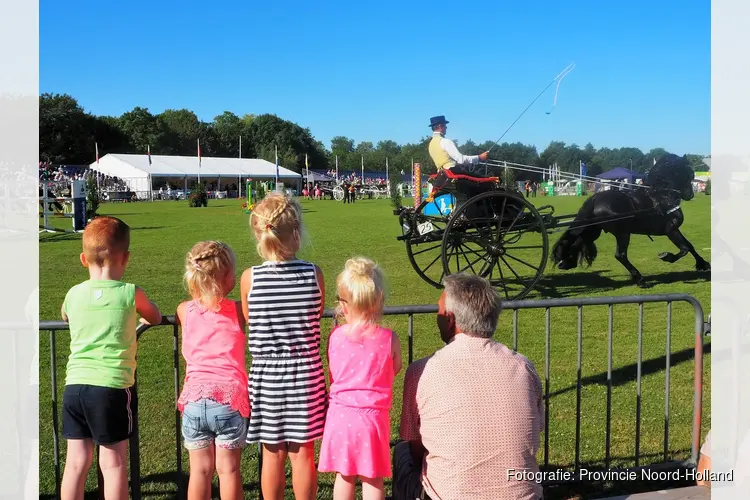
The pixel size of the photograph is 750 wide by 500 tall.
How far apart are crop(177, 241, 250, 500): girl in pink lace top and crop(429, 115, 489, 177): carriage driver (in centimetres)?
576

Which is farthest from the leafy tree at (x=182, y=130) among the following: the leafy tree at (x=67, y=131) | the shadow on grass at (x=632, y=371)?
the shadow on grass at (x=632, y=371)

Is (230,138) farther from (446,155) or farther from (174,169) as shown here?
(446,155)

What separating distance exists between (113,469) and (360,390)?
109 cm

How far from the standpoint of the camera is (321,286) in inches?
114

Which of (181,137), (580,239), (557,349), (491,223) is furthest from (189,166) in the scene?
(557,349)

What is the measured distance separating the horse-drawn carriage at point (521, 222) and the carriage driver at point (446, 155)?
13cm

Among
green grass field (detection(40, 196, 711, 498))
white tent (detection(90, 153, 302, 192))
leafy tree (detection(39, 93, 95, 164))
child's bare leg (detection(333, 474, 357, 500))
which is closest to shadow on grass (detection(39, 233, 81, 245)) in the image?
green grass field (detection(40, 196, 711, 498))

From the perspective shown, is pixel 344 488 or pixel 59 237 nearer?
pixel 344 488

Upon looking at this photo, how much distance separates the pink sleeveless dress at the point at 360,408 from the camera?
2.62 meters

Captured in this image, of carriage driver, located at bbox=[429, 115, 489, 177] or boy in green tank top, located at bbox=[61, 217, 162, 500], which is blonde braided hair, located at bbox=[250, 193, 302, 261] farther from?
carriage driver, located at bbox=[429, 115, 489, 177]

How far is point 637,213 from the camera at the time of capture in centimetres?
1035

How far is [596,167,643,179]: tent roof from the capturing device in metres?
11.4
